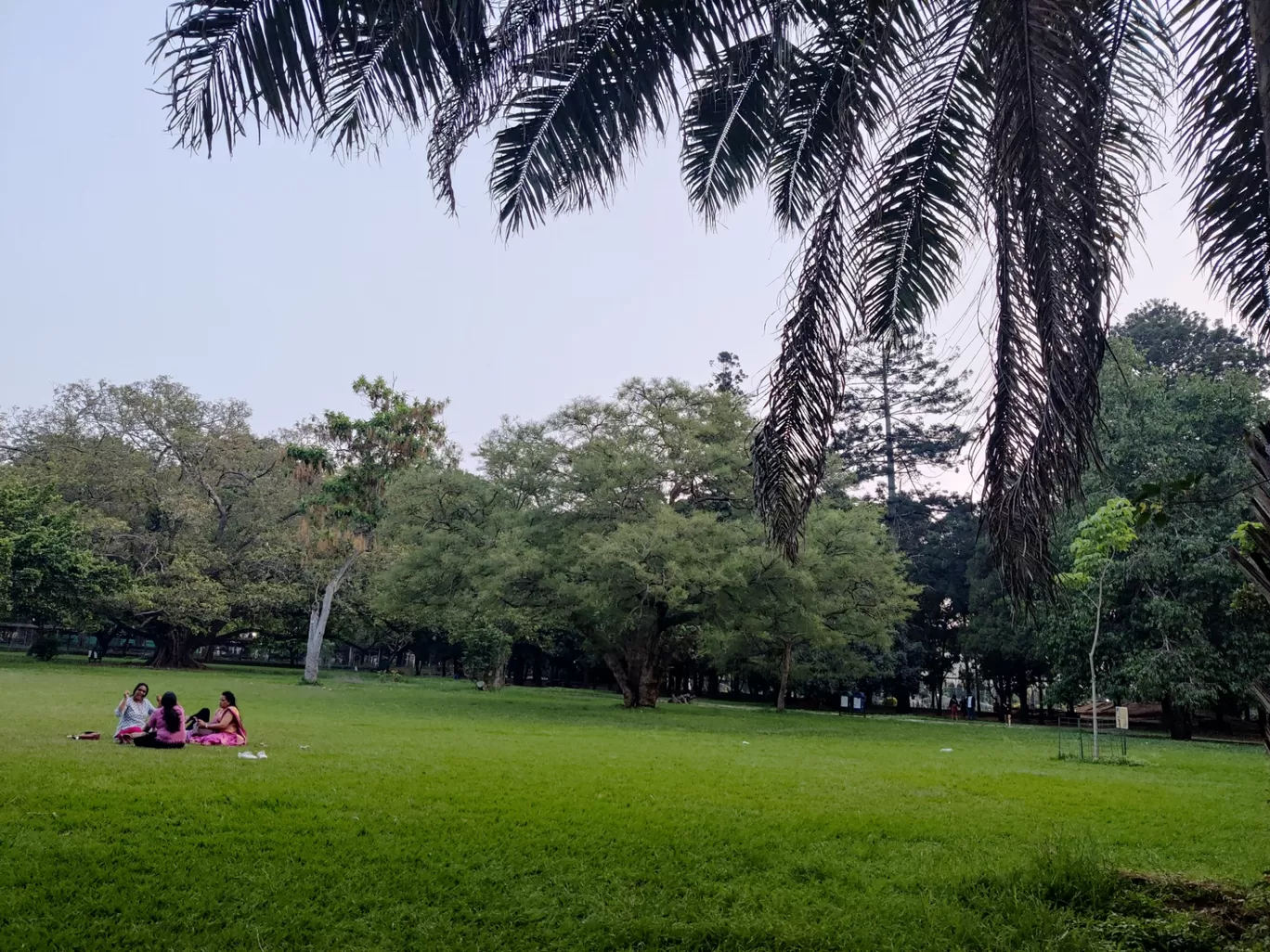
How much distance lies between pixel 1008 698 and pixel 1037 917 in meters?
41.0

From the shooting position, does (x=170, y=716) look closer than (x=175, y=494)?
Yes

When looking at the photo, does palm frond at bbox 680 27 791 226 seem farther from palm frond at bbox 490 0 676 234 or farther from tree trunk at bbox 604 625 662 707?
tree trunk at bbox 604 625 662 707

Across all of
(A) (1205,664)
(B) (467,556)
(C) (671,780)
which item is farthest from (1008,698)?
(C) (671,780)

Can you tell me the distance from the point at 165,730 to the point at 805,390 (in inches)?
330

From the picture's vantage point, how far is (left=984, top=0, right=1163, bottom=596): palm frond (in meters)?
4.49

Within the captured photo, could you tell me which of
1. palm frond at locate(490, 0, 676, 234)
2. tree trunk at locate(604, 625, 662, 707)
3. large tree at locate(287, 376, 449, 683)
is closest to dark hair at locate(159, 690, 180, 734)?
palm frond at locate(490, 0, 676, 234)

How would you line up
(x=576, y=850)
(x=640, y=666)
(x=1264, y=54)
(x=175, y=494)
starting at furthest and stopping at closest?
(x=175, y=494) < (x=640, y=666) < (x=576, y=850) < (x=1264, y=54)

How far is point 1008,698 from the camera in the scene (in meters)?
41.6

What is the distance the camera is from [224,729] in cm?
1062

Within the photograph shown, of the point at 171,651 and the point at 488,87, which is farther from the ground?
the point at 488,87

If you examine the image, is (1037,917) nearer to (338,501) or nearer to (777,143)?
(777,143)

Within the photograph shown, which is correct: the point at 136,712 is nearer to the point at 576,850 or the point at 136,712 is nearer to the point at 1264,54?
the point at 576,850

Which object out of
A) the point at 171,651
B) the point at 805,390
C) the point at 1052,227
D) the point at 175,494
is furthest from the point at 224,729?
the point at 171,651

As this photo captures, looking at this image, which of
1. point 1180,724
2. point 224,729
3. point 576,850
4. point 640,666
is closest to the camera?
point 576,850
